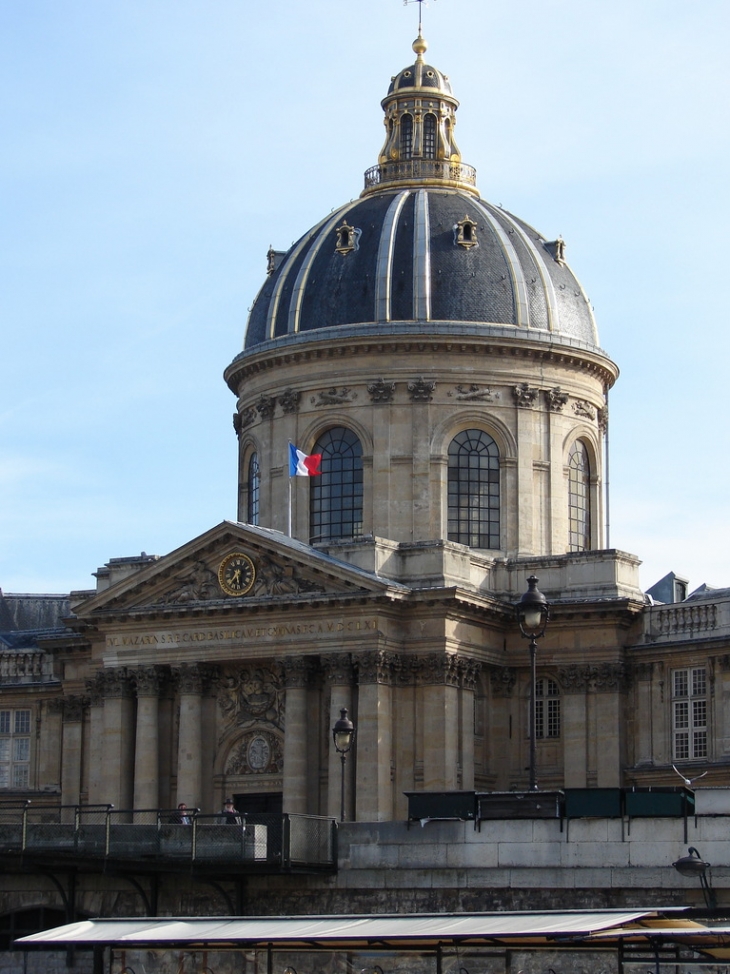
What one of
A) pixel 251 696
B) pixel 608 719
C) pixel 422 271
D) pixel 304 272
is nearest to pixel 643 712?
pixel 608 719

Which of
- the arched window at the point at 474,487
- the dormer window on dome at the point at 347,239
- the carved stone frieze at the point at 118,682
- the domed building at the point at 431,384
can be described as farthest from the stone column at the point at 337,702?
the dormer window on dome at the point at 347,239

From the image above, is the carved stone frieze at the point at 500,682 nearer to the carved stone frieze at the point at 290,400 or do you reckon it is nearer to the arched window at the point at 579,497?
the arched window at the point at 579,497

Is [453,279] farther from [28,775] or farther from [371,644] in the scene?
[28,775]

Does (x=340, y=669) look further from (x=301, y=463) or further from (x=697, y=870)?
(x=697, y=870)

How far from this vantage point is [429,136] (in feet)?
267

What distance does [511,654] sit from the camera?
7075 centimetres

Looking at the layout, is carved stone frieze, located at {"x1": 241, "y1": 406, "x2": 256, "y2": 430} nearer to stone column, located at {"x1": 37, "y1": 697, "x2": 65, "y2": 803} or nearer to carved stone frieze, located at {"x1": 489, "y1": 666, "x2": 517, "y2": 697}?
stone column, located at {"x1": 37, "y1": 697, "x2": 65, "y2": 803}

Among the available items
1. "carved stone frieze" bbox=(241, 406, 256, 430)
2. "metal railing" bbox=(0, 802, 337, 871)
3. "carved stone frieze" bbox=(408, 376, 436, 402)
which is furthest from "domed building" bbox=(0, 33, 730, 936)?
"metal railing" bbox=(0, 802, 337, 871)

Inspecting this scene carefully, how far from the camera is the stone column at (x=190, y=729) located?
69250 millimetres

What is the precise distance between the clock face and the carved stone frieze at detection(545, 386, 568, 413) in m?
12.6

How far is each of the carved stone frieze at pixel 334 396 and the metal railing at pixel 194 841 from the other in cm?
2447

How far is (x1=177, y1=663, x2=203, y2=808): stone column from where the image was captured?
227 feet

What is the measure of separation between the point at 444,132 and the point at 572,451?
12.6 meters

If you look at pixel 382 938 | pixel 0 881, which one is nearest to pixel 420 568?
pixel 0 881
